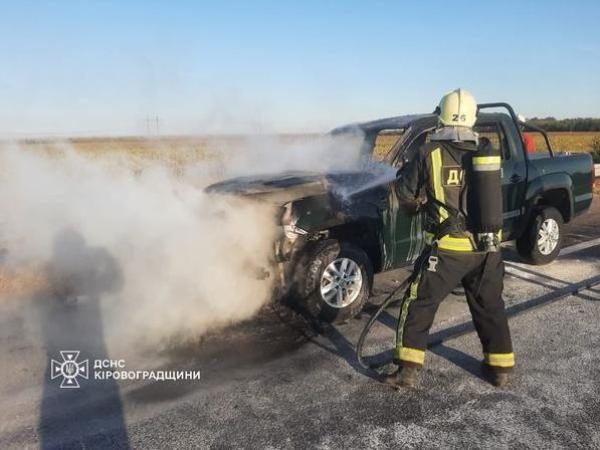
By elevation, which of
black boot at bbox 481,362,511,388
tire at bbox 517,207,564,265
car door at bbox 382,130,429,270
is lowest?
black boot at bbox 481,362,511,388

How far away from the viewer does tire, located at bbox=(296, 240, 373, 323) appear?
464 centimetres

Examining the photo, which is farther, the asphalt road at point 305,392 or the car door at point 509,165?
the car door at point 509,165

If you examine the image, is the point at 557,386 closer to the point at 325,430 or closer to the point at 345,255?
the point at 325,430

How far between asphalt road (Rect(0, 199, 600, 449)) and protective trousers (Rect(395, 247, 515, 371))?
0.25m

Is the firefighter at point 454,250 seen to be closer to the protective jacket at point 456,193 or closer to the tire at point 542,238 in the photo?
the protective jacket at point 456,193

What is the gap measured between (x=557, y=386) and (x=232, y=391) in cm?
220

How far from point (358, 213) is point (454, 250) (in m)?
1.44

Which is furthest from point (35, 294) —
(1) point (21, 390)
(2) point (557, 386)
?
(2) point (557, 386)

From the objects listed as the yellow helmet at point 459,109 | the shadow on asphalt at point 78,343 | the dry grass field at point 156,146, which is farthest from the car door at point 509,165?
the shadow on asphalt at point 78,343

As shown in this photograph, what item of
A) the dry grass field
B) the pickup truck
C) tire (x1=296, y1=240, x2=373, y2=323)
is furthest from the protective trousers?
the dry grass field

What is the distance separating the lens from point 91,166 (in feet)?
19.8

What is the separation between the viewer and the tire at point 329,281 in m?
4.64

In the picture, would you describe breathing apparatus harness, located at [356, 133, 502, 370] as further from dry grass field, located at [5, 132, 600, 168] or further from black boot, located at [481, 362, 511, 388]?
dry grass field, located at [5, 132, 600, 168]

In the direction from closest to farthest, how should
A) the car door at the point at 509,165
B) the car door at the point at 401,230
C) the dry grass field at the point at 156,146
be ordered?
the car door at the point at 401,230
the car door at the point at 509,165
the dry grass field at the point at 156,146
